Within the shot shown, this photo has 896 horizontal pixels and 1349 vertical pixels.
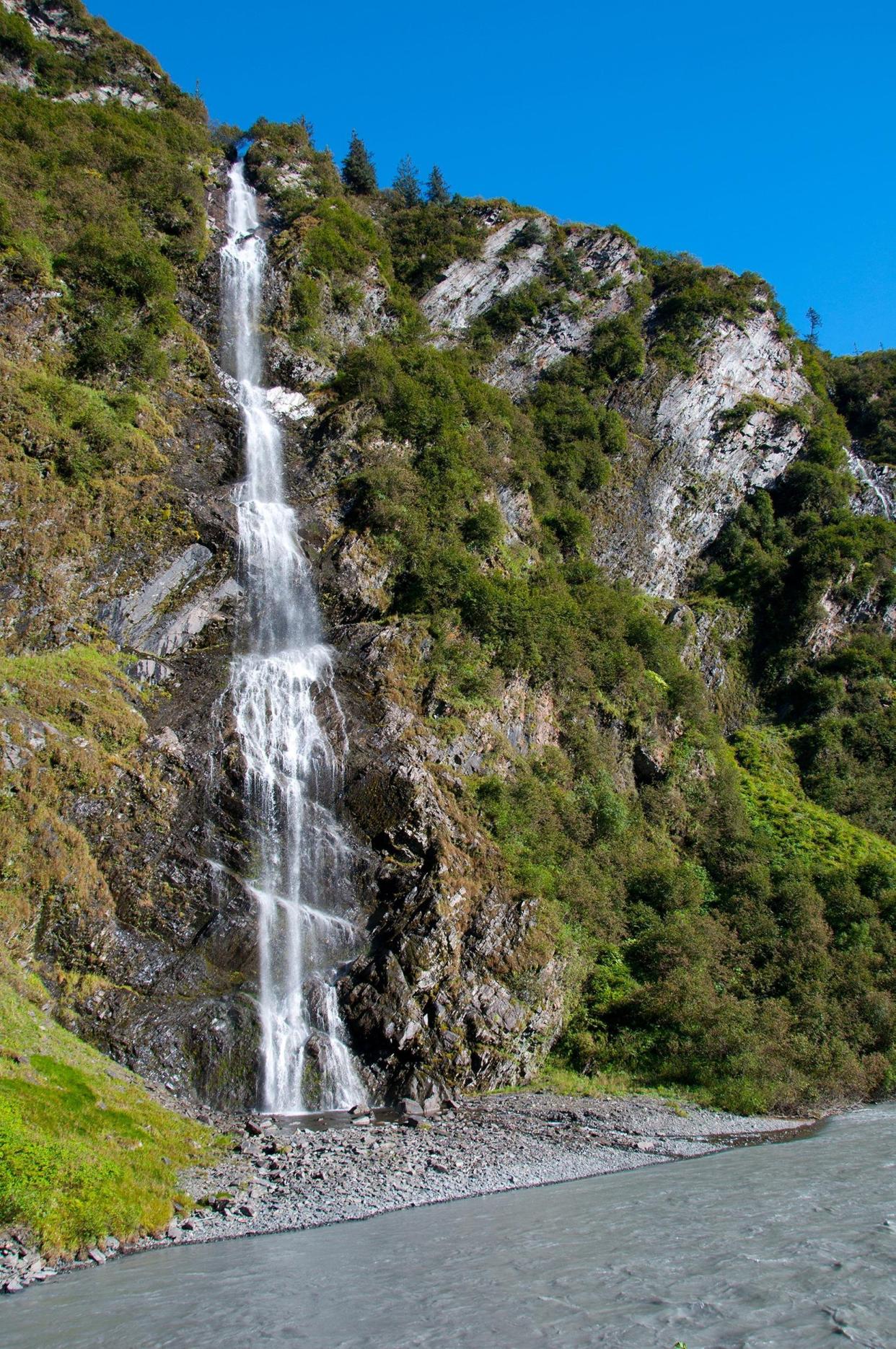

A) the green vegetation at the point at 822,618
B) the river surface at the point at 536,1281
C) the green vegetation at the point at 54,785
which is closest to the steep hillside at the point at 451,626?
the green vegetation at the point at 54,785

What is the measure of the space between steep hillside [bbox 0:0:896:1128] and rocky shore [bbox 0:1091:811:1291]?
5.56 feet

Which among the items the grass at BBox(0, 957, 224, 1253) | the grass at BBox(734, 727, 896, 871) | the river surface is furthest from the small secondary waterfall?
the grass at BBox(734, 727, 896, 871)

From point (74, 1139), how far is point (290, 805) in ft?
35.1

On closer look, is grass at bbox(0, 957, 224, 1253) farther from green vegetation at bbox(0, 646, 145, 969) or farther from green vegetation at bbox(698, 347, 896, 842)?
green vegetation at bbox(698, 347, 896, 842)

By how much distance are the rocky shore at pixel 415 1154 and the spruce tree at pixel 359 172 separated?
65.2m

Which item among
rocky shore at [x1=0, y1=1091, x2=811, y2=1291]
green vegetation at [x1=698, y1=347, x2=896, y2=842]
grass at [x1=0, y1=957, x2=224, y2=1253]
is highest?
green vegetation at [x1=698, y1=347, x2=896, y2=842]

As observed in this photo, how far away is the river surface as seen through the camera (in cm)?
644

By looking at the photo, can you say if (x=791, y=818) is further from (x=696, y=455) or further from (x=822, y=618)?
(x=696, y=455)

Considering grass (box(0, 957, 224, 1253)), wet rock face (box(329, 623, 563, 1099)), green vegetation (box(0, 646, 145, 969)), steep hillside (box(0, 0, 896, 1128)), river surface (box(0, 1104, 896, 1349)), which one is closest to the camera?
river surface (box(0, 1104, 896, 1349))

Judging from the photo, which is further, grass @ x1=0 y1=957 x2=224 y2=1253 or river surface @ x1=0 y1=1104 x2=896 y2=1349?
grass @ x1=0 y1=957 x2=224 y2=1253

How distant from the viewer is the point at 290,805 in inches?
858

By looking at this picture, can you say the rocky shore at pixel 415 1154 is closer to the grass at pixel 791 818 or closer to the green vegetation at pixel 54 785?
the green vegetation at pixel 54 785

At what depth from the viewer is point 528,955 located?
835 inches

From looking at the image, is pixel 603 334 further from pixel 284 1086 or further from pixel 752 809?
pixel 284 1086
